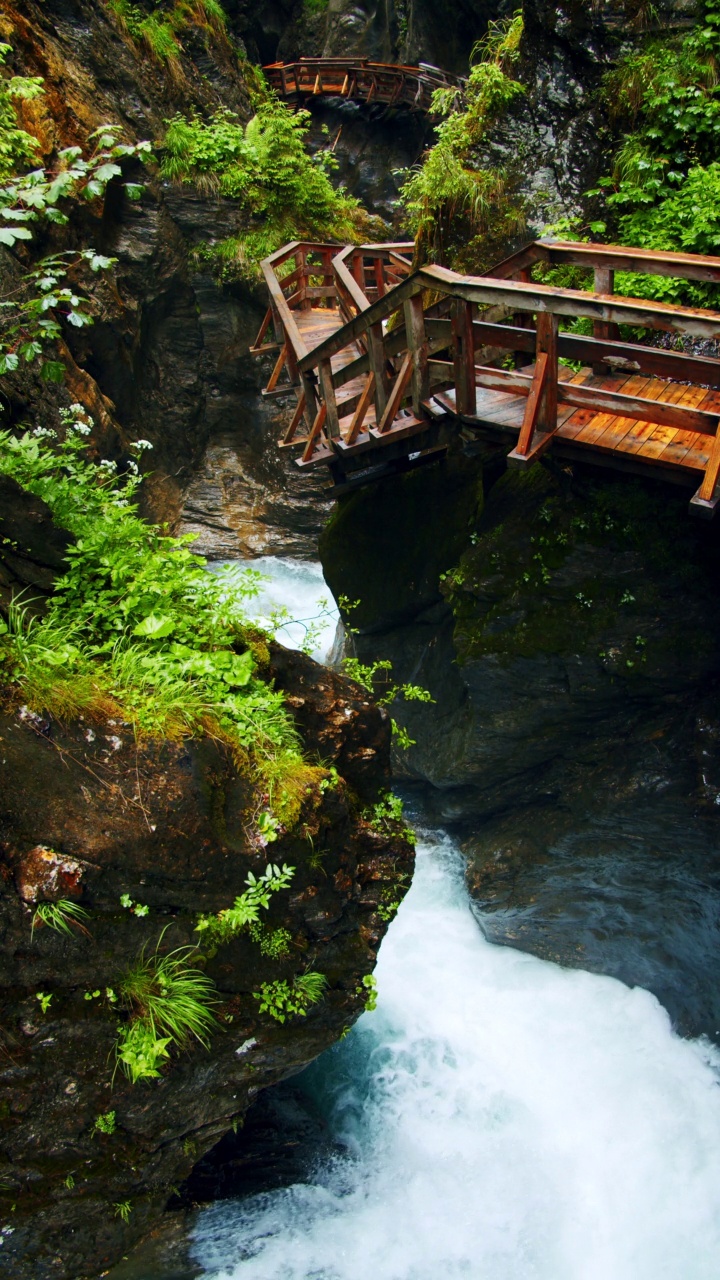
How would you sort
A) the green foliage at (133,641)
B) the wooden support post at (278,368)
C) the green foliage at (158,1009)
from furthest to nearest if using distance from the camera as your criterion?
1. the wooden support post at (278,368)
2. the green foliage at (133,641)
3. the green foliage at (158,1009)

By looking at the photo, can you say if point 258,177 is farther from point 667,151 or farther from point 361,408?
point 361,408

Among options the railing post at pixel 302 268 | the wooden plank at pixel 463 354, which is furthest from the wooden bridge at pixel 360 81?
the wooden plank at pixel 463 354

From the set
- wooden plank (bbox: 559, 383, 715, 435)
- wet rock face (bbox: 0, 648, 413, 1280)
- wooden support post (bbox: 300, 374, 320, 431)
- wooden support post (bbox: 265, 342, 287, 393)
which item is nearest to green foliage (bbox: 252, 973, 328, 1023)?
wet rock face (bbox: 0, 648, 413, 1280)

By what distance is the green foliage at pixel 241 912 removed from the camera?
453cm

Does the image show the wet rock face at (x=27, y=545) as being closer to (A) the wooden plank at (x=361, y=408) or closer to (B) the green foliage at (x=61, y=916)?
(B) the green foliage at (x=61, y=916)

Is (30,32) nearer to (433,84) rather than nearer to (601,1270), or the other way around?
(433,84)

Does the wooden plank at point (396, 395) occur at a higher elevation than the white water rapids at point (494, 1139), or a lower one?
higher

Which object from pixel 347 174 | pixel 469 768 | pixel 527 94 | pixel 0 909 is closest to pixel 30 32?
pixel 527 94

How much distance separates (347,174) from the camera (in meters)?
19.6

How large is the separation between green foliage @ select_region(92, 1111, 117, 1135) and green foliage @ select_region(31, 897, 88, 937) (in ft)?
3.45

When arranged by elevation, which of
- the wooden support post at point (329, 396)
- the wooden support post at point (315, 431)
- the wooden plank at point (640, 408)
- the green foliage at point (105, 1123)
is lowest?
the green foliage at point (105, 1123)

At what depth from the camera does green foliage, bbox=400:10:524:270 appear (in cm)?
930

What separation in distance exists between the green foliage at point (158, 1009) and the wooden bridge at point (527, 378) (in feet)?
13.0

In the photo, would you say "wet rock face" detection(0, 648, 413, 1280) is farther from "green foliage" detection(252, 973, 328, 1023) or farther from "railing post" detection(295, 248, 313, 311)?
"railing post" detection(295, 248, 313, 311)
